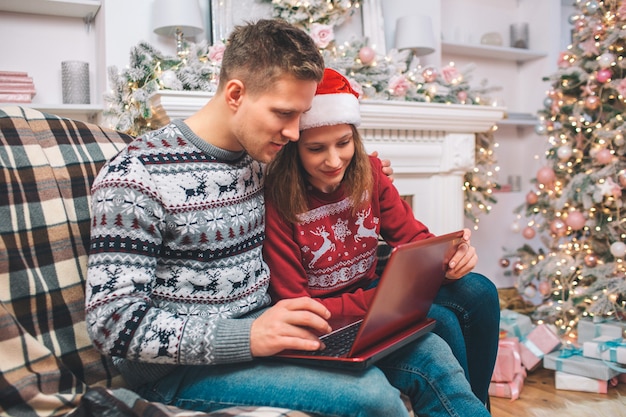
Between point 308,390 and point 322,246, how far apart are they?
0.46m

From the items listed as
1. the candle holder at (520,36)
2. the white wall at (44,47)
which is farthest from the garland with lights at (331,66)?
the candle holder at (520,36)

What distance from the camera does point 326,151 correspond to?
1262 millimetres

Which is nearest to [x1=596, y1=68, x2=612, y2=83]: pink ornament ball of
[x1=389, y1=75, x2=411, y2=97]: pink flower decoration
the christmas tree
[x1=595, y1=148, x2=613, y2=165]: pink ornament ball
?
the christmas tree

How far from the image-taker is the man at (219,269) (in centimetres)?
87

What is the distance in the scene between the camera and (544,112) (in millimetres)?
2975

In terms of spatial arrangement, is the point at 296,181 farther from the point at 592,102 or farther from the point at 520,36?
the point at 520,36

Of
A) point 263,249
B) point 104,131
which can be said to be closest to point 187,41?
point 104,131

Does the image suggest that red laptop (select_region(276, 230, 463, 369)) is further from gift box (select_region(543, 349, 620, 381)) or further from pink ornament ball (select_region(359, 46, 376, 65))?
pink ornament ball (select_region(359, 46, 376, 65))

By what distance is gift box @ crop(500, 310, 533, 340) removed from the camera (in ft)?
7.92

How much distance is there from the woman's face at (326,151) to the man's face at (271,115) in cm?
18

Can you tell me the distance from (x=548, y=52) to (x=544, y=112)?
3.56ft

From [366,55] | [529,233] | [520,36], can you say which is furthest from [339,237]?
[520,36]

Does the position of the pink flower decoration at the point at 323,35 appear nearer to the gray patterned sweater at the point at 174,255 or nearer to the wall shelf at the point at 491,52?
the wall shelf at the point at 491,52

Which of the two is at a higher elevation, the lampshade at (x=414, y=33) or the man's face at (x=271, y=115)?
the lampshade at (x=414, y=33)
